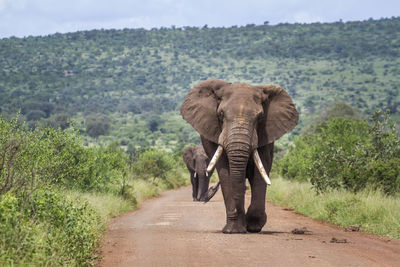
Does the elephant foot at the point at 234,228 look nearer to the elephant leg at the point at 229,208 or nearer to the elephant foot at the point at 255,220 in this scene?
the elephant leg at the point at 229,208

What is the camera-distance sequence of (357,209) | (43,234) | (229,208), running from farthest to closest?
(357,209) < (229,208) < (43,234)

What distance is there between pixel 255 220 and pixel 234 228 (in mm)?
552

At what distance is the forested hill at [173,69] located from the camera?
101312 mm

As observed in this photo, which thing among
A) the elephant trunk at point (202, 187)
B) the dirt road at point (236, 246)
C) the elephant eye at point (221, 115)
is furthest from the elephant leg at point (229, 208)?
the elephant trunk at point (202, 187)

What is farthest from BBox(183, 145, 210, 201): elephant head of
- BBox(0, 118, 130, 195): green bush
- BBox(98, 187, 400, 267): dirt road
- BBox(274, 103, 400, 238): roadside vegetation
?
BBox(98, 187, 400, 267): dirt road

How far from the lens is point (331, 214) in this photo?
15828mm

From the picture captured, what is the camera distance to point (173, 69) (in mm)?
135500

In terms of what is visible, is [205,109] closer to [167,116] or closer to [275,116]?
[275,116]

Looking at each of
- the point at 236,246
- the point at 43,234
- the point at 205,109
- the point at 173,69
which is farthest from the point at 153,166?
the point at 173,69

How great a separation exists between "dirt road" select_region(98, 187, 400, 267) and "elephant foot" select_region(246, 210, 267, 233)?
406 mm

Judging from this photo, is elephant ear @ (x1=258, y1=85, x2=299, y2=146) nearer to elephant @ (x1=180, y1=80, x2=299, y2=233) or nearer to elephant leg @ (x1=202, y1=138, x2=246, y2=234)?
elephant @ (x1=180, y1=80, x2=299, y2=233)

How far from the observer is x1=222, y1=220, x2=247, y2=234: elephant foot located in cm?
1230

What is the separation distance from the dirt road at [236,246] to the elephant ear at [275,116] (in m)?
1.89

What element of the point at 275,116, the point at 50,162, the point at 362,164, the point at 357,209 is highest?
the point at 275,116
